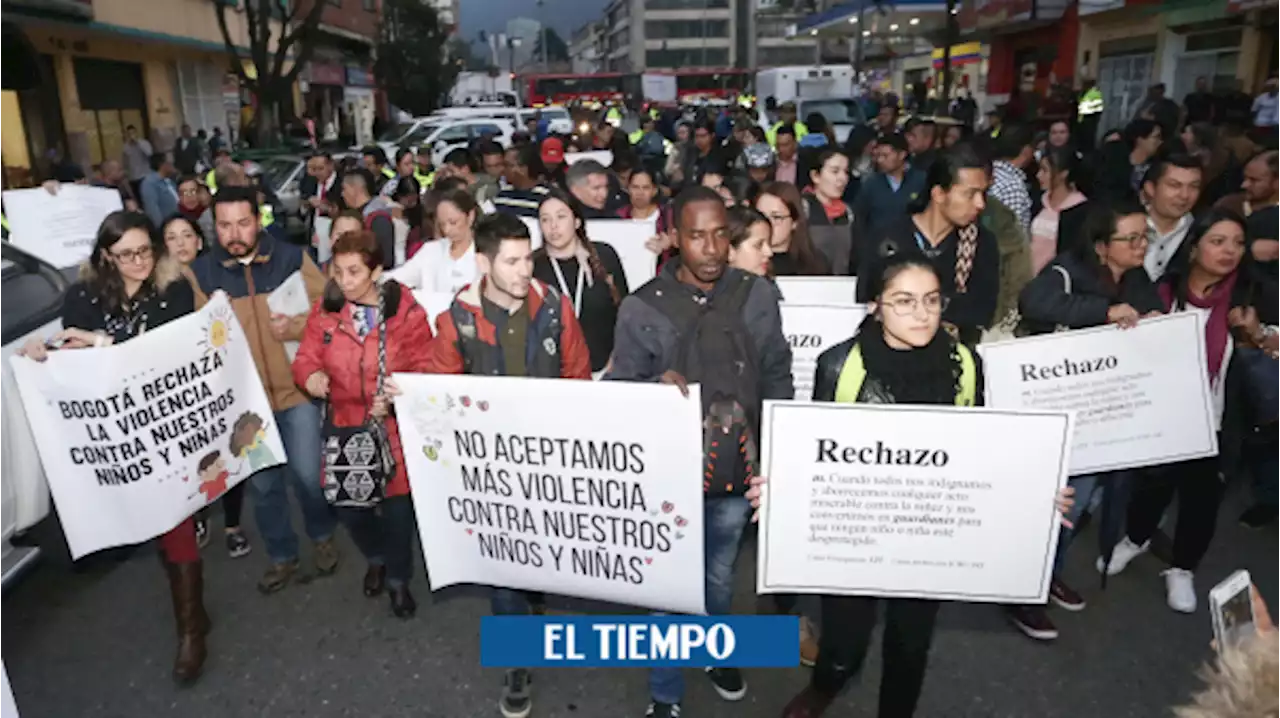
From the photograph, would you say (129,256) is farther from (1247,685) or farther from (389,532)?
(1247,685)

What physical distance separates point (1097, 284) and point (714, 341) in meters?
1.81

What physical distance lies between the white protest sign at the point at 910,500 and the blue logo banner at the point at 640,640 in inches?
19.1

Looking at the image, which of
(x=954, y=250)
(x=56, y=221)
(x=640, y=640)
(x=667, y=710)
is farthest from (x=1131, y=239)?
(x=56, y=221)

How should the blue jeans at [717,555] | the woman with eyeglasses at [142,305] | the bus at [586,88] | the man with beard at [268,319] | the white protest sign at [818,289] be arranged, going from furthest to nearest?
1. the bus at [586,88]
2. the white protest sign at [818,289]
3. the man with beard at [268,319]
4. the woman with eyeglasses at [142,305]
5. the blue jeans at [717,555]

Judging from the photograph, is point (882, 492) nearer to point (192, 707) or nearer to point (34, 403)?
point (192, 707)

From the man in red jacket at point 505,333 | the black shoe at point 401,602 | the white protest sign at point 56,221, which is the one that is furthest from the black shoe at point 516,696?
the white protest sign at point 56,221

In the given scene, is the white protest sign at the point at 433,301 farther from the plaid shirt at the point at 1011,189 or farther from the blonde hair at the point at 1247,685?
the blonde hair at the point at 1247,685

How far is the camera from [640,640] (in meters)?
2.52

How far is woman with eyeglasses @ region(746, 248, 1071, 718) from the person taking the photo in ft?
9.86

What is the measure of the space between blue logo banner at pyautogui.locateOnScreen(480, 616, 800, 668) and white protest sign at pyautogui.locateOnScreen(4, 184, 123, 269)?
577cm

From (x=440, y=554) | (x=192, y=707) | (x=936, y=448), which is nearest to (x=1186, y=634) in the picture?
(x=936, y=448)

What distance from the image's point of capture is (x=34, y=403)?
365cm

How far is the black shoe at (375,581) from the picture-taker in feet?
15.3

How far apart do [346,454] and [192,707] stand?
1.14 m
